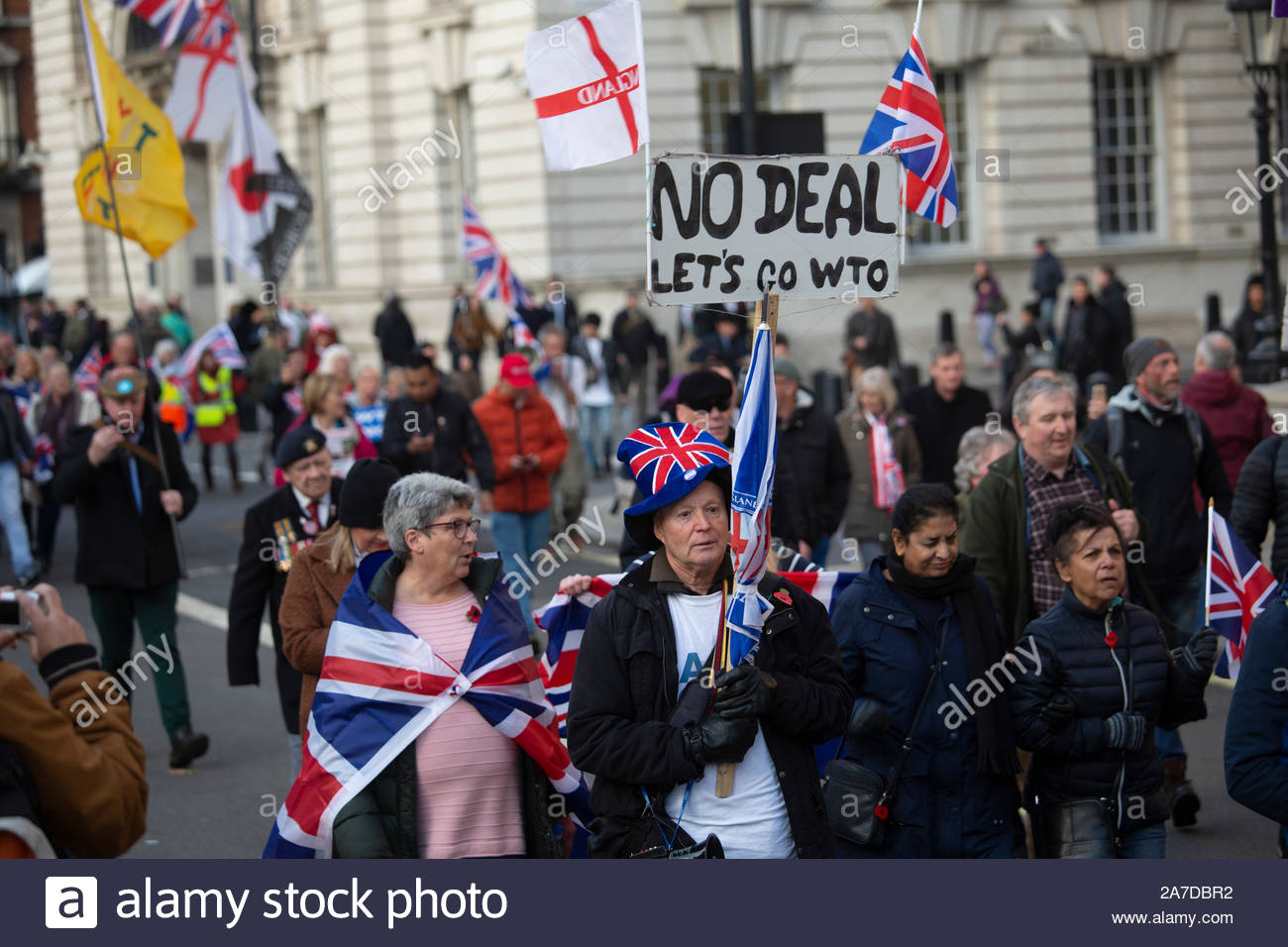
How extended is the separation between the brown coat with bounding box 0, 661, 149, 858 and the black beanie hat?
208 centimetres

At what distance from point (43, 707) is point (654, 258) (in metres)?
1.92

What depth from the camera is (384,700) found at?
468 cm

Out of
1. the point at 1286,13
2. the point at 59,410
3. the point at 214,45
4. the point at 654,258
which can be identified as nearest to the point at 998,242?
the point at 214,45

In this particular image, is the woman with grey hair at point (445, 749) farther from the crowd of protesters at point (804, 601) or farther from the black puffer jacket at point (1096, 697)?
the black puffer jacket at point (1096, 697)

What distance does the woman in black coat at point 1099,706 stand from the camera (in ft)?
16.5

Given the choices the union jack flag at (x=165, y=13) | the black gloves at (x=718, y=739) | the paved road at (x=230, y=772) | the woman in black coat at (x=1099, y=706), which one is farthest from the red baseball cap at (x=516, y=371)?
the union jack flag at (x=165, y=13)

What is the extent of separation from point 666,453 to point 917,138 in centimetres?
333

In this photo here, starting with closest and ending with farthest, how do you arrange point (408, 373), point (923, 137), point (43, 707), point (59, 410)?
1. point (43, 707)
2. point (923, 137)
3. point (408, 373)
4. point (59, 410)

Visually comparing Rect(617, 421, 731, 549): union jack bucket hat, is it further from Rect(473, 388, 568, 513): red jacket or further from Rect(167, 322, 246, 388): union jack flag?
Rect(167, 322, 246, 388): union jack flag

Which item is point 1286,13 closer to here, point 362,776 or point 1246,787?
point 1246,787

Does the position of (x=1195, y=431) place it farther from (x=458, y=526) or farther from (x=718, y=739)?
(x=718, y=739)

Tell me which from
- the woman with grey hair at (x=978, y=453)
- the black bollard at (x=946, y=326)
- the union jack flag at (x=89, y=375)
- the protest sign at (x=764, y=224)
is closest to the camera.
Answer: the protest sign at (x=764, y=224)

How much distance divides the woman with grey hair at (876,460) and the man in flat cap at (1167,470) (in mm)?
2172

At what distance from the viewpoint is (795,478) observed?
8922mm
